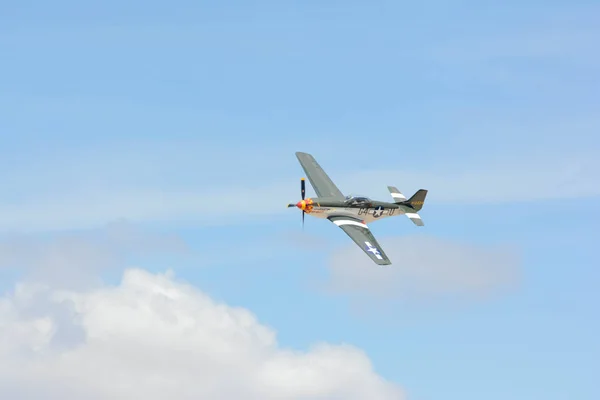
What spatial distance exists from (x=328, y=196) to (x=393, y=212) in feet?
29.5

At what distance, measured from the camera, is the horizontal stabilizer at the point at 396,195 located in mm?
122588

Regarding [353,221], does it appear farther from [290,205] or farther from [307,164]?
[307,164]

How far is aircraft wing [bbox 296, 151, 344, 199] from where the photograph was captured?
120 m

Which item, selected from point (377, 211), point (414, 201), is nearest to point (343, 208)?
point (377, 211)

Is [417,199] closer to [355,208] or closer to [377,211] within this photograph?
[377,211]

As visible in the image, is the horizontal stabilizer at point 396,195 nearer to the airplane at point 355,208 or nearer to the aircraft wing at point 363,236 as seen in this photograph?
the airplane at point 355,208

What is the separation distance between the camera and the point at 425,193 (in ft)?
402

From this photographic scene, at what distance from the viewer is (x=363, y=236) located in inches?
4304

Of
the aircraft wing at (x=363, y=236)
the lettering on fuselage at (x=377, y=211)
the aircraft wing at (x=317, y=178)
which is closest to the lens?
the aircraft wing at (x=363, y=236)

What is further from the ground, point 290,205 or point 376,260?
point 290,205

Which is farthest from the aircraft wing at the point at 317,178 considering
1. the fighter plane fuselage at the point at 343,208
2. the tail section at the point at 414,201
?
the tail section at the point at 414,201

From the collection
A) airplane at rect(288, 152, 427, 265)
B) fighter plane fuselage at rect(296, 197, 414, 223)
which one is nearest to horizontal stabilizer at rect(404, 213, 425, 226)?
airplane at rect(288, 152, 427, 265)

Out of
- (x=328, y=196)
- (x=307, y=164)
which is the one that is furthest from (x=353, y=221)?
(x=307, y=164)

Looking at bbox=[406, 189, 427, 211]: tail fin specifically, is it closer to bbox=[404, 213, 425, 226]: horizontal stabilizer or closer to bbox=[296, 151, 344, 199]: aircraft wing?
bbox=[404, 213, 425, 226]: horizontal stabilizer
